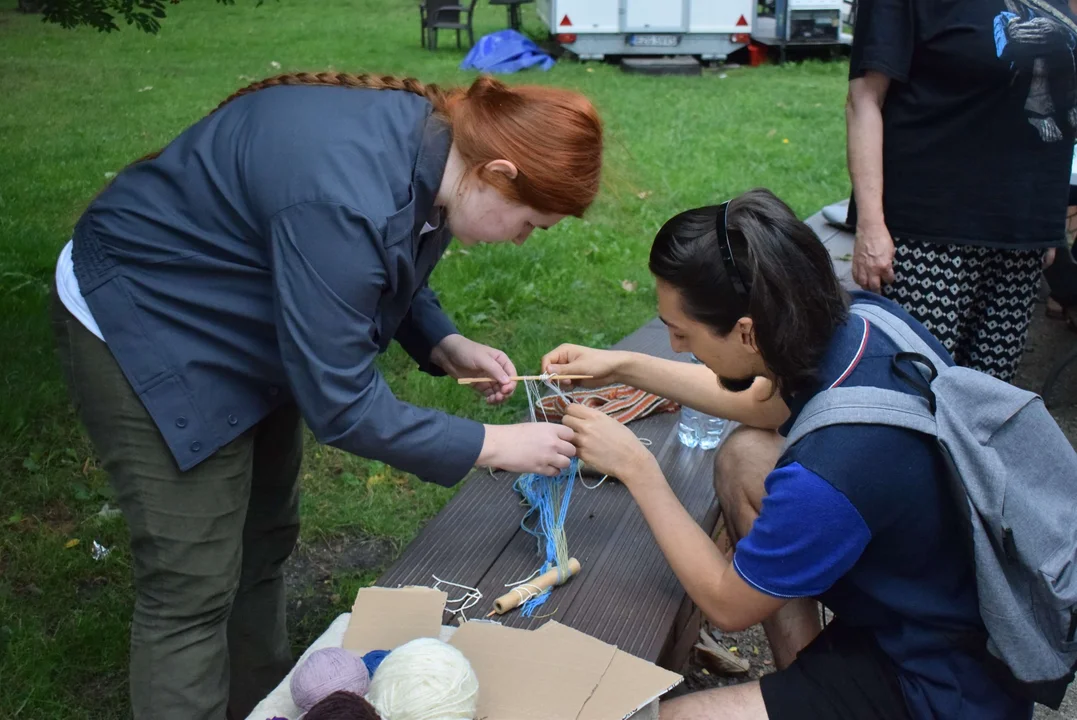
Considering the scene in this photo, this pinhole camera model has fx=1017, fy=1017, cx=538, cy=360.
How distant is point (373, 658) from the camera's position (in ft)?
5.35

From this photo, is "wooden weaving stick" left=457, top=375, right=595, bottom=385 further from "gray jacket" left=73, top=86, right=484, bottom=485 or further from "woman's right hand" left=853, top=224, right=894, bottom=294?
"woman's right hand" left=853, top=224, right=894, bottom=294

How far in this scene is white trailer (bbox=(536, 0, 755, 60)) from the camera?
39.1ft

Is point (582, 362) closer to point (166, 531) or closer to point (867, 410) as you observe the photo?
point (867, 410)

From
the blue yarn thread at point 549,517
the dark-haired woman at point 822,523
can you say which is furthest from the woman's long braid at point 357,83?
the blue yarn thread at point 549,517

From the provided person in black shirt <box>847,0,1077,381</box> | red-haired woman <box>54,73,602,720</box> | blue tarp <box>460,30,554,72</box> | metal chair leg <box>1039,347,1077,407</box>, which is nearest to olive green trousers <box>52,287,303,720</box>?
red-haired woman <box>54,73,602,720</box>

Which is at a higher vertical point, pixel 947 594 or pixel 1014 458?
pixel 1014 458

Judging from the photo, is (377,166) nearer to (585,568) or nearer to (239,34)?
(585,568)

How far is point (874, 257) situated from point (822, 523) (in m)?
1.44

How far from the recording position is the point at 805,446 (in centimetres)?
153

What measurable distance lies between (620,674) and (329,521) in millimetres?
1779

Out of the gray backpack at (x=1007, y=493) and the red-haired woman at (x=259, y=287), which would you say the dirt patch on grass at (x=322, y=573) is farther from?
the gray backpack at (x=1007, y=493)

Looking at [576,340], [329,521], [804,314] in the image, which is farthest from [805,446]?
[576,340]

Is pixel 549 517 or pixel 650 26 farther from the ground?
pixel 650 26

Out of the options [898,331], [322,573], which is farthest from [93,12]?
[898,331]
